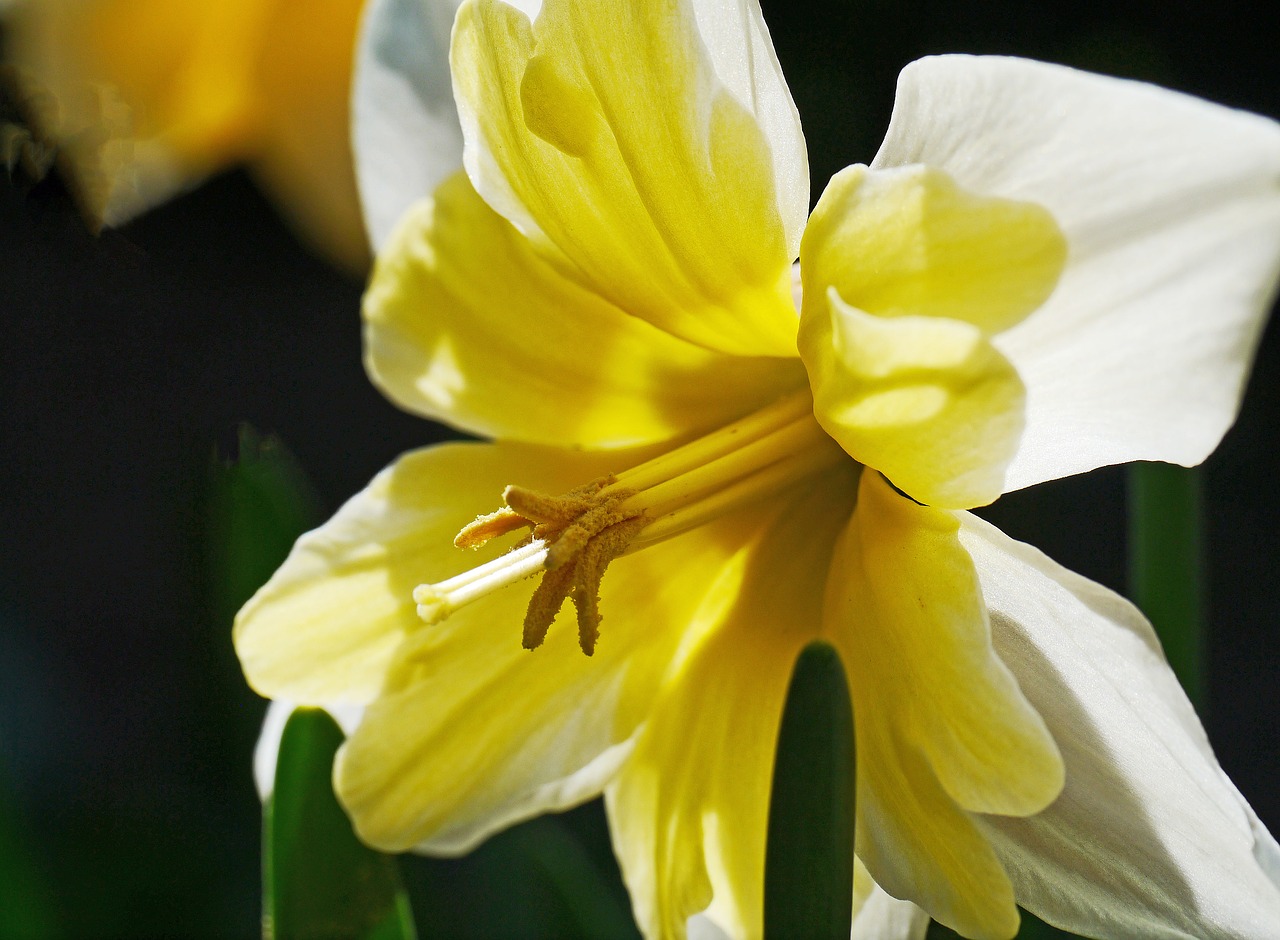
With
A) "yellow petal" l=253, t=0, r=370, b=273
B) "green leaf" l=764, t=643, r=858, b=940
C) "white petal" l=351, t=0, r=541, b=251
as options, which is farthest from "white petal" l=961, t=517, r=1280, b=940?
"yellow petal" l=253, t=0, r=370, b=273

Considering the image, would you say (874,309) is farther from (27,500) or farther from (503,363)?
(27,500)

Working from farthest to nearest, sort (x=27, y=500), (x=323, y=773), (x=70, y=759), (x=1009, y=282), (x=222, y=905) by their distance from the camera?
(x=27, y=500)
(x=70, y=759)
(x=222, y=905)
(x=323, y=773)
(x=1009, y=282)

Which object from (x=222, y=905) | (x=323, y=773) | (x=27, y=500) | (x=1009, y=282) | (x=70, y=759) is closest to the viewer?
(x=1009, y=282)

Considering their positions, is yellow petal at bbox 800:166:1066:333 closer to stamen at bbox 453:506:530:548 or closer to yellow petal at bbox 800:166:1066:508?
yellow petal at bbox 800:166:1066:508

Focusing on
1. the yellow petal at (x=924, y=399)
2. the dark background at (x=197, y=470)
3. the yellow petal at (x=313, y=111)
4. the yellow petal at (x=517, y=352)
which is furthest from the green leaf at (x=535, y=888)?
the yellow petal at (x=313, y=111)

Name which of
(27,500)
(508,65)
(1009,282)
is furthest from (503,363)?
(27,500)

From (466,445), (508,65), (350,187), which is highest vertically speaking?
(508,65)

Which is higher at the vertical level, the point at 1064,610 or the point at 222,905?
the point at 1064,610
